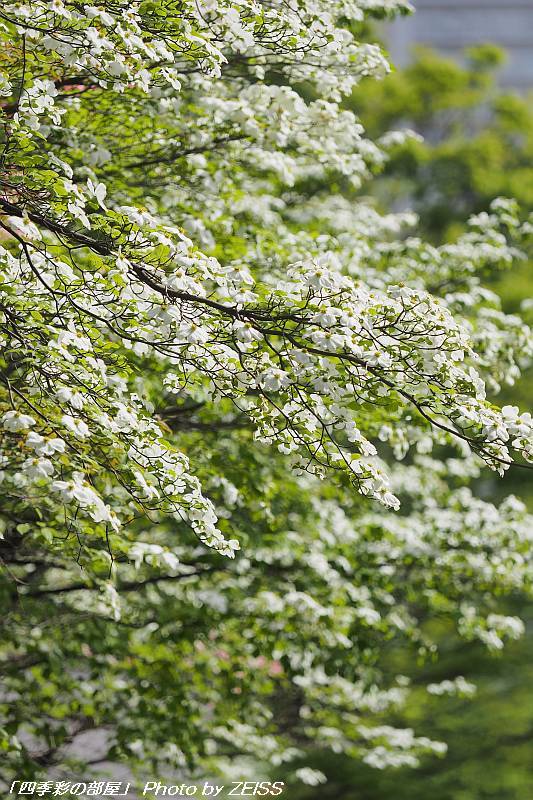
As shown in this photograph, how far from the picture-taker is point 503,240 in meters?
7.39

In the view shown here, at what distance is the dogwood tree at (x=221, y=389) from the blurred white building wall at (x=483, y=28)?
189ft

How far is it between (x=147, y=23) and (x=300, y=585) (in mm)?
4367

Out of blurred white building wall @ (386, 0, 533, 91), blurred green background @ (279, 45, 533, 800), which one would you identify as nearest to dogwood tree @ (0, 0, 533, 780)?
blurred green background @ (279, 45, 533, 800)

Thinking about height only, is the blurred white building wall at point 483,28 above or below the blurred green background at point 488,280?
above

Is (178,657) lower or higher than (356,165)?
lower

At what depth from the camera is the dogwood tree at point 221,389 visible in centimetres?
425

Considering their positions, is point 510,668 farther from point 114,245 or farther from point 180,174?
point 114,245

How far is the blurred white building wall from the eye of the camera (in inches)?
2434

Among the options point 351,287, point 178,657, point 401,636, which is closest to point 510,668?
point 401,636

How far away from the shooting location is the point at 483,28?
64000mm

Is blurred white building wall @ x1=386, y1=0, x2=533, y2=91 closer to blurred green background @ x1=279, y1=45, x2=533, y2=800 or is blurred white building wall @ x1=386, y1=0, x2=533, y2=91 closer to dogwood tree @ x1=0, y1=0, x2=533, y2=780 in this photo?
blurred green background @ x1=279, y1=45, x2=533, y2=800

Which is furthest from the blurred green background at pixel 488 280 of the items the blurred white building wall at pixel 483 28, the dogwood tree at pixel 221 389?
Result: the blurred white building wall at pixel 483 28

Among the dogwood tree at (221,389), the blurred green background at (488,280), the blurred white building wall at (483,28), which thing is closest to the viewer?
the dogwood tree at (221,389)

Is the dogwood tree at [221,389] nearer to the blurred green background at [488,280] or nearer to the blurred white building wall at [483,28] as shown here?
the blurred green background at [488,280]
